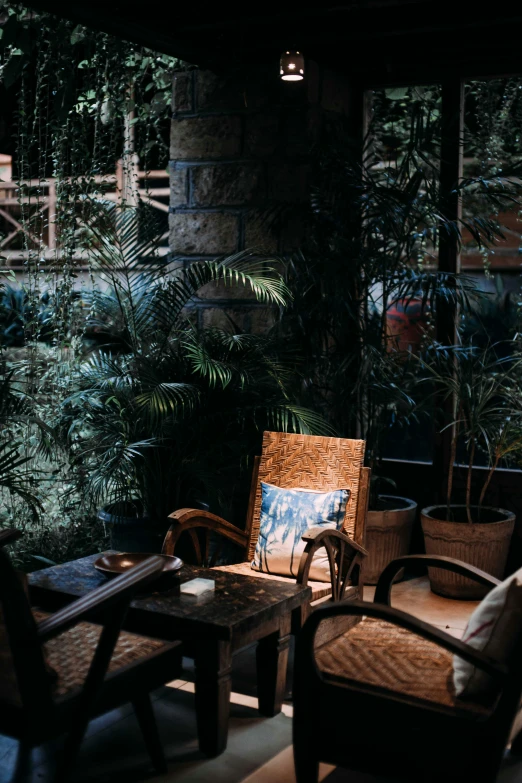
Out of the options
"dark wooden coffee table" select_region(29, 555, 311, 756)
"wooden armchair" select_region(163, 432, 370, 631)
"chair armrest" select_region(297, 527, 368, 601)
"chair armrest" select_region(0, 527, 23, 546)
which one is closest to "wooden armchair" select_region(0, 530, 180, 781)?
"dark wooden coffee table" select_region(29, 555, 311, 756)

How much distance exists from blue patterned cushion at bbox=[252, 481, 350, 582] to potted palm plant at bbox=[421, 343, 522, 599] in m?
1.12

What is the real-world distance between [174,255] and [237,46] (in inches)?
45.8

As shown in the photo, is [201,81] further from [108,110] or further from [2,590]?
[2,590]

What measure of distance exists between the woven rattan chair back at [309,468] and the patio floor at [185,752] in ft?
2.50

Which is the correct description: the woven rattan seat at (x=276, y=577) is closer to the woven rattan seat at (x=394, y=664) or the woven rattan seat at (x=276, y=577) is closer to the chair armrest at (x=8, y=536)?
the woven rattan seat at (x=394, y=664)

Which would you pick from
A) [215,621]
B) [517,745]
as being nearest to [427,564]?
[517,745]

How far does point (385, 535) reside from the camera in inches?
186

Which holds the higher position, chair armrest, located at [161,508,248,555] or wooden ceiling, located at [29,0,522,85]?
wooden ceiling, located at [29,0,522,85]

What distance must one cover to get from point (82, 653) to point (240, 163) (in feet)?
9.91

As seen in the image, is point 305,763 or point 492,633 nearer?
point 492,633

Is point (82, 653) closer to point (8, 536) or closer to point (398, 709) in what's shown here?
point (8, 536)

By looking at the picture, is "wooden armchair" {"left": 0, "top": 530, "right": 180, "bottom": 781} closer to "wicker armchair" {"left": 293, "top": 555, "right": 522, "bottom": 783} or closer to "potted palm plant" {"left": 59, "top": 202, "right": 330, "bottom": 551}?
"wicker armchair" {"left": 293, "top": 555, "right": 522, "bottom": 783}

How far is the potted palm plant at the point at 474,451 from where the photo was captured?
4562 millimetres

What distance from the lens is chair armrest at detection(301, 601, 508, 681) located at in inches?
92.4
